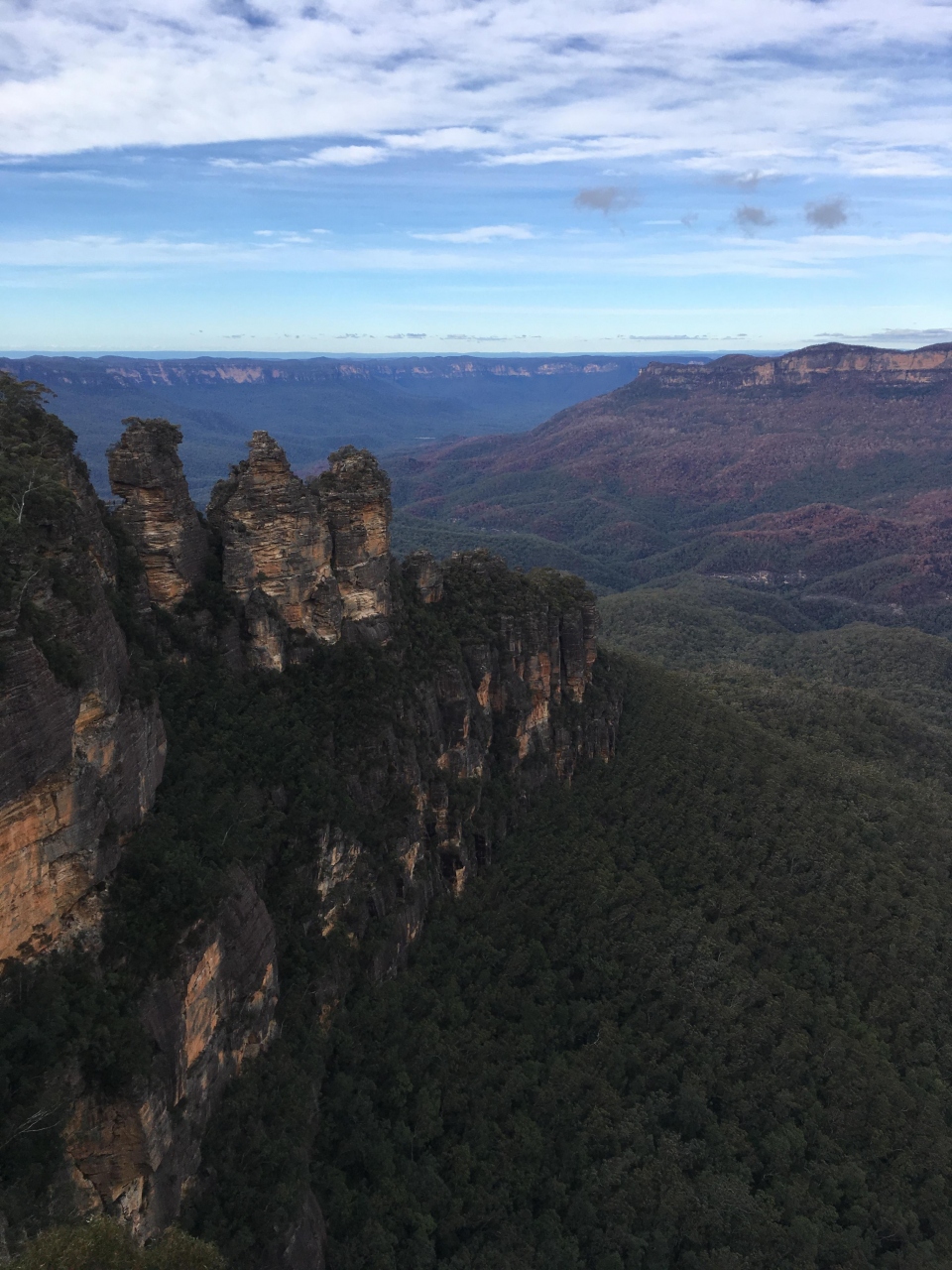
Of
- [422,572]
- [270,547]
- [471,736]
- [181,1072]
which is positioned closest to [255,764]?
[270,547]

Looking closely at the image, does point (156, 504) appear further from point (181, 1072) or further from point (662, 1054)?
point (662, 1054)

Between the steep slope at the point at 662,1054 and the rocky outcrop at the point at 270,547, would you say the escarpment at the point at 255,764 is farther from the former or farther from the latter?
the steep slope at the point at 662,1054

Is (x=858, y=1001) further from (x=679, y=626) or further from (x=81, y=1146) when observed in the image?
(x=679, y=626)

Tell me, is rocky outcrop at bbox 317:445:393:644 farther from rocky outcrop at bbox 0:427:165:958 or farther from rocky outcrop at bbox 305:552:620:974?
rocky outcrop at bbox 0:427:165:958

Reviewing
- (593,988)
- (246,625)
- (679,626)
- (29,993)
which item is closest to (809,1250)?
(593,988)

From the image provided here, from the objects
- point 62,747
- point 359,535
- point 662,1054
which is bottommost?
point 662,1054

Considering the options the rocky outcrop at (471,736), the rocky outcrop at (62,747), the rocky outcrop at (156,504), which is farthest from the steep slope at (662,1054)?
the rocky outcrop at (156,504)
